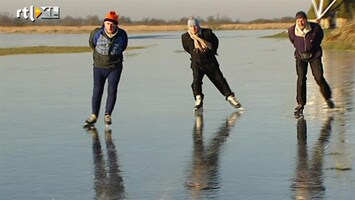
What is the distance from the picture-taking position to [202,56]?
14.6 metres

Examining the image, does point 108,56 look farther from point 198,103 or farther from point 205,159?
point 205,159

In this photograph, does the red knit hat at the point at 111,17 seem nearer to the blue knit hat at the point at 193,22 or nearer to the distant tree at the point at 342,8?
the blue knit hat at the point at 193,22

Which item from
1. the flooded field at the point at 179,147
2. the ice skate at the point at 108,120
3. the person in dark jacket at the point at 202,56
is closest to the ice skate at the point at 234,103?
the person in dark jacket at the point at 202,56

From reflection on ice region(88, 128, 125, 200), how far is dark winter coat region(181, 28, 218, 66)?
4089 millimetres

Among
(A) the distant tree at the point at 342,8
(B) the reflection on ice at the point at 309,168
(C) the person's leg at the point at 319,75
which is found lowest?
(A) the distant tree at the point at 342,8

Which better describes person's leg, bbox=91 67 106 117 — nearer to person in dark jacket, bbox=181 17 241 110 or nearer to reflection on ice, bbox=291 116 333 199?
person in dark jacket, bbox=181 17 241 110

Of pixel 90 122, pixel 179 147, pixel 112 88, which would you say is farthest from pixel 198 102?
pixel 179 147

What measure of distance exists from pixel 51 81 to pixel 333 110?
10.7 m

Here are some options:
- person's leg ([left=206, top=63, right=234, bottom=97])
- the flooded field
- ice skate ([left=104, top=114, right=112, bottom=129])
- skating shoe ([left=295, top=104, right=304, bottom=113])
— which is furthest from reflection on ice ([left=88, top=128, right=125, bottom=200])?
person's leg ([left=206, top=63, right=234, bottom=97])

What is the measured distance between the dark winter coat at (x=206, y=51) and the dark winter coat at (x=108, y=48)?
2.19m

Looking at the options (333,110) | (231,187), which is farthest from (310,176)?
(333,110)

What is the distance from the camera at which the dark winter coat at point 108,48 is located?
1246 centimetres

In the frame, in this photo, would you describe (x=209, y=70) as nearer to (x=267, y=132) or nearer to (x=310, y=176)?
(x=267, y=132)

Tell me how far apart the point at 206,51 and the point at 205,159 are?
5.65m
